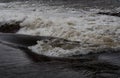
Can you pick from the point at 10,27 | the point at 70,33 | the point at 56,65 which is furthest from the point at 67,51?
the point at 10,27

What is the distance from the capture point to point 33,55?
8.46 metres

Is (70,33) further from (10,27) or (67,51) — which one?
(10,27)

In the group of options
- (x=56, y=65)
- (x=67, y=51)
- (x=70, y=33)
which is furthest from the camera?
(x=70, y=33)

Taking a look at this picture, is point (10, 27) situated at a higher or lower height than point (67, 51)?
lower

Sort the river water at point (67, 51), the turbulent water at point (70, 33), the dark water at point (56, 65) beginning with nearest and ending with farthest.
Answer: the dark water at point (56, 65) < the river water at point (67, 51) < the turbulent water at point (70, 33)

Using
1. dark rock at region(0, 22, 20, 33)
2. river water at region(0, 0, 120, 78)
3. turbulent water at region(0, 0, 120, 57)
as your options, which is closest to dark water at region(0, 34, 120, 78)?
river water at region(0, 0, 120, 78)

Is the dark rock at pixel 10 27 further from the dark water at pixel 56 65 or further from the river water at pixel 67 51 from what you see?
the dark water at pixel 56 65

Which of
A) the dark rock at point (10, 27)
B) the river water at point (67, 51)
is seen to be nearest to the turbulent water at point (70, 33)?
the river water at point (67, 51)

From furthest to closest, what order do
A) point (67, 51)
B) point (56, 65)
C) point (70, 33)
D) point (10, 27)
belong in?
point (10, 27), point (70, 33), point (67, 51), point (56, 65)

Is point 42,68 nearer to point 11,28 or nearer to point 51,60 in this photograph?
point 51,60

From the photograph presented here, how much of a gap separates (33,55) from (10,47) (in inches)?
47.5

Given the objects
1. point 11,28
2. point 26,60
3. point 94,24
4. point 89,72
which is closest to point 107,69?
point 89,72

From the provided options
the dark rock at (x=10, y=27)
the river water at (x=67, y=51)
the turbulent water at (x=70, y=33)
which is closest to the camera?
the river water at (x=67, y=51)

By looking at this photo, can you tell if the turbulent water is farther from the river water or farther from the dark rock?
the dark rock
